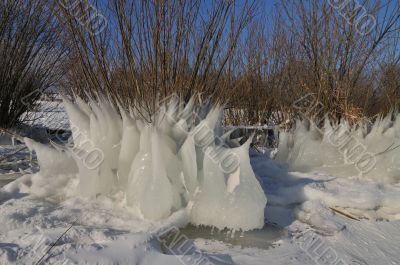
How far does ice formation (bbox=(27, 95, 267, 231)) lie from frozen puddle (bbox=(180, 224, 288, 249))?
3cm

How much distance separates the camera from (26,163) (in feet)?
8.51

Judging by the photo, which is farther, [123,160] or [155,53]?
[155,53]

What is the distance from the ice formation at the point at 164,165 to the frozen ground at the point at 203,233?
0.06 metres

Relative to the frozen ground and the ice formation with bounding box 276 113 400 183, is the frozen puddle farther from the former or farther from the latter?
the ice formation with bounding box 276 113 400 183

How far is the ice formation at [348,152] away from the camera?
222cm

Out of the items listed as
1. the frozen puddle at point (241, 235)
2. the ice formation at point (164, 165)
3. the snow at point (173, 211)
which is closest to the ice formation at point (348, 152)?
the snow at point (173, 211)

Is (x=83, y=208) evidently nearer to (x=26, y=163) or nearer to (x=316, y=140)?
(x=26, y=163)

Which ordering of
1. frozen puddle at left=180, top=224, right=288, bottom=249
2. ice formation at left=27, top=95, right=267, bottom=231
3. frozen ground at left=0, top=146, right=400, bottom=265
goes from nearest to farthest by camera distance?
frozen ground at left=0, top=146, right=400, bottom=265 < frozen puddle at left=180, top=224, right=288, bottom=249 < ice formation at left=27, top=95, right=267, bottom=231

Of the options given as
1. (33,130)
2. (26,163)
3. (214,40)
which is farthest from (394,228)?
(33,130)

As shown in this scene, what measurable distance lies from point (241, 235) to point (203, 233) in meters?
0.14

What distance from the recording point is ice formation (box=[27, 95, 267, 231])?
1.43m

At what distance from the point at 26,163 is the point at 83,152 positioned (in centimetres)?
121

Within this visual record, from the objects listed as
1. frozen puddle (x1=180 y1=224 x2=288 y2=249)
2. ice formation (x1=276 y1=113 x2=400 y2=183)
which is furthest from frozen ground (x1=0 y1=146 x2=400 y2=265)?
ice formation (x1=276 y1=113 x2=400 y2=183)

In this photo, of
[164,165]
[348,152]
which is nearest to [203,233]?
[164,165]
